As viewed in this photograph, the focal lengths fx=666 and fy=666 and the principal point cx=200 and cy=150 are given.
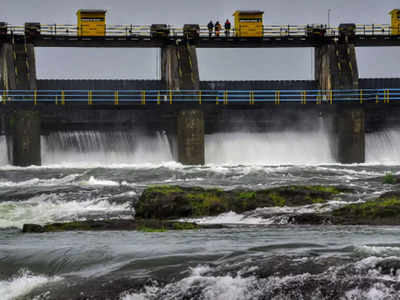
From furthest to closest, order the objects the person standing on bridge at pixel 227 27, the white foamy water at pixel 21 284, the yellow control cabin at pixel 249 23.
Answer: the yellow control cabin at pixel 249 23, the person standing on bridge at pixel 227 27, the white foamy water at pixel 21 284

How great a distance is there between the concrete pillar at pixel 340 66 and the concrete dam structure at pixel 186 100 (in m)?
0.06

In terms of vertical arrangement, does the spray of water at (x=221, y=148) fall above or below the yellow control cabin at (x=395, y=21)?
below

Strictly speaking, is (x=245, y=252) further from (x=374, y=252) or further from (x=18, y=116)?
(x=18, y=116)

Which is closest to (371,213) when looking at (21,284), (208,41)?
(21,284)

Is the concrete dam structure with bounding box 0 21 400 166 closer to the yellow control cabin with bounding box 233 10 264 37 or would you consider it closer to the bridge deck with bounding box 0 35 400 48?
the bridge deck with bounding box 0 35 400 48

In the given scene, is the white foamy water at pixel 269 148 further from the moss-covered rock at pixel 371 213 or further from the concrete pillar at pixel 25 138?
the moss-covered rock at pixel 371 213

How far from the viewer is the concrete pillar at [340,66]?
3978 cm

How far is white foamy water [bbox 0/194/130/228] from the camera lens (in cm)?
1636

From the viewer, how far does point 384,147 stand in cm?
3966

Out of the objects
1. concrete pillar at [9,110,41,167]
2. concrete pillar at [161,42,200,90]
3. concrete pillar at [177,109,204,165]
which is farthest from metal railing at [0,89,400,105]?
concrete pillar at [9,110,41,167]

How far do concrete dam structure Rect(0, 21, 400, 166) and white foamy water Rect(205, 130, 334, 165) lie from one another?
584 millimetres

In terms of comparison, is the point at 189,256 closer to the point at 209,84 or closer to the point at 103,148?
the point at 103,148

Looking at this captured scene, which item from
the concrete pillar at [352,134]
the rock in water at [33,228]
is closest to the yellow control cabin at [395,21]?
the concrete pillar at [352,134]

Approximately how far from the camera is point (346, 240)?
10453 mm
